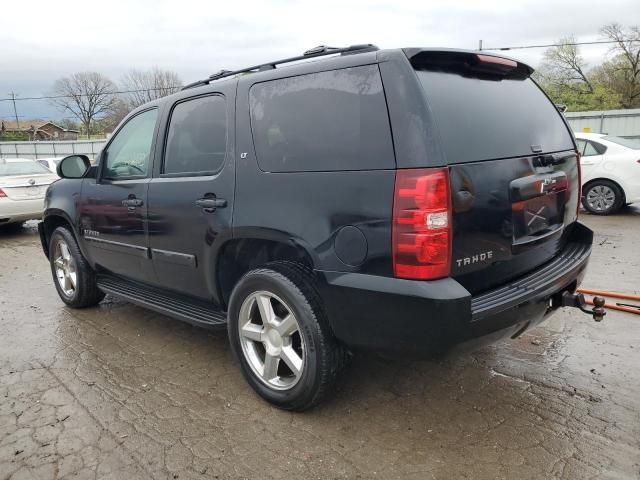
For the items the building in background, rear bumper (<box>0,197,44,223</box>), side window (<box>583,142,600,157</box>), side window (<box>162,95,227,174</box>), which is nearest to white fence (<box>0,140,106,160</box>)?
the building in background

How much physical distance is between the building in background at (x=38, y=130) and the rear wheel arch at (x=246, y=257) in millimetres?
67597

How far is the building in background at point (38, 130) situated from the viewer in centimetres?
6512

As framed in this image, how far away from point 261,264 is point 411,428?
126 centimetres

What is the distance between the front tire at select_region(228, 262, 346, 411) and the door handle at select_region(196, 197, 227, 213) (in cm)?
47

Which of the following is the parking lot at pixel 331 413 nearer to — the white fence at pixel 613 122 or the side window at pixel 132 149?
the side window at pixel 132 149

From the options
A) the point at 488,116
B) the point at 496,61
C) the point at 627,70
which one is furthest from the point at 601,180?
the point at 627,70

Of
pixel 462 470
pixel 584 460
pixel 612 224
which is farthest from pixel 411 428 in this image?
pixel 612 224

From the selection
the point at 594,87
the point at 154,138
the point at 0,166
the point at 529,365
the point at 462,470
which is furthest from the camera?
the point at 594,87

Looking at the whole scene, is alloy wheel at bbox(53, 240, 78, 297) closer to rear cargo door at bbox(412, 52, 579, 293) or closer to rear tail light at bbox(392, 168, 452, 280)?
rear tail light at bbox(392, 168, 452, 280)

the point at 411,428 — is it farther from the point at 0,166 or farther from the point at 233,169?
the point at 0,166

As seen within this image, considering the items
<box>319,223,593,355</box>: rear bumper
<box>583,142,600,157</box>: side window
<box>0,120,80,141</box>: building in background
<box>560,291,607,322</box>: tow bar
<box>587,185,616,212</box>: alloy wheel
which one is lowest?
<box>587,185,616,212</box>: alloy wheel

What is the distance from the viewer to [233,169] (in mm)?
2988

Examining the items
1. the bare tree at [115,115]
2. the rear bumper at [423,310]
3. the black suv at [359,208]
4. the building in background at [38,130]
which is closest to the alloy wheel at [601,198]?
the black suv at [359,208]

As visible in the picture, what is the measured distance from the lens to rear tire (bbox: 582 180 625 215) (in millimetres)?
9141
